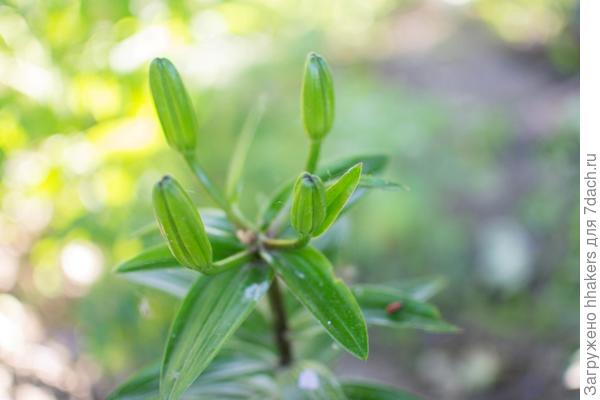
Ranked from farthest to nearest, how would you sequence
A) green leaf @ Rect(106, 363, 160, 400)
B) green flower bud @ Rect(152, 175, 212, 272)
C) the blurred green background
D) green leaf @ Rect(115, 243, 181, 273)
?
the blurred green background
green leaf @ Rect(106, 363, 160, 400)
green leaf @ Rect(115, 243, 181, 273)
green flower bud @ Rect(152, 175, 212, 272)

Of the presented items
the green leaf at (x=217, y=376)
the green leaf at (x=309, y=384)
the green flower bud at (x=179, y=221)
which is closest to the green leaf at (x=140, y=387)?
the green leaf at (x=217, y=376)

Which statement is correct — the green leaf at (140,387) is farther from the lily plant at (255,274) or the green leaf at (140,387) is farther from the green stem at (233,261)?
the green stem at (233,261)

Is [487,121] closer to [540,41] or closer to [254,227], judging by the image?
[540,41]

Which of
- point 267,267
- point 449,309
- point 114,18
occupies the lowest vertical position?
point 449,309

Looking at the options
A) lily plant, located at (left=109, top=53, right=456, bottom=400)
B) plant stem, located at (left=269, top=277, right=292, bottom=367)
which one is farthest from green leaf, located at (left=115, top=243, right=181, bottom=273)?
plant stem, located at (left=269, top=277, right=292, bottom=367)

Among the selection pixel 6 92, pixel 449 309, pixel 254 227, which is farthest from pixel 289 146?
pixel 254 227

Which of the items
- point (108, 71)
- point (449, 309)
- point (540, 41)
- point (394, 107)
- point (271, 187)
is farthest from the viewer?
point (540, 41)

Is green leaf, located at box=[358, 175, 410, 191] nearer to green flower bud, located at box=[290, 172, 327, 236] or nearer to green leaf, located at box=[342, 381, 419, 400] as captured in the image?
green flower bud, located at box=[290, 172, 327, 236]
